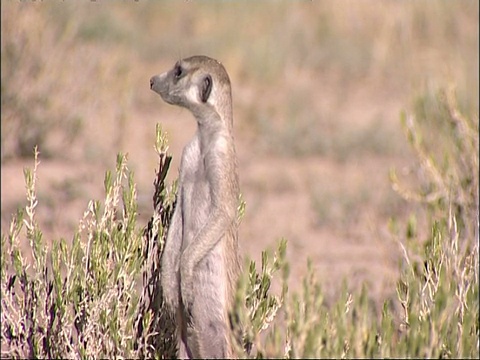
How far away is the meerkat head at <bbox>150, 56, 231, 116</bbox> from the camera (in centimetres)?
372

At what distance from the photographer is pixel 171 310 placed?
12.1 feet

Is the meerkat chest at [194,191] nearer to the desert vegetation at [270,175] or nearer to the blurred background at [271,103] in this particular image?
the desert vegetation at [270,175]

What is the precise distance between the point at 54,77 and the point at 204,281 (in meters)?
5.48

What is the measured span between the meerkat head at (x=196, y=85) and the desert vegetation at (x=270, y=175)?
202 millimetres

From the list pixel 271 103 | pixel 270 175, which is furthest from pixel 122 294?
pixel 271 103

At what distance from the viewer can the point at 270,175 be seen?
977 cm

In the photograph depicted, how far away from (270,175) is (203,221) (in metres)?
6.15

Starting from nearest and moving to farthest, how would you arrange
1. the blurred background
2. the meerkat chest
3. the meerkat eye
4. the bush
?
the bush, the meerkat chest, the meerkat eye, the blurred background

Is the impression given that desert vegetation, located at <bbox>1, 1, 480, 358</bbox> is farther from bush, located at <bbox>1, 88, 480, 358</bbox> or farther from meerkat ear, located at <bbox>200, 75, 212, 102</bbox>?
meerkat ear, located at <bbox>200, 75, 212, 102</bbox>

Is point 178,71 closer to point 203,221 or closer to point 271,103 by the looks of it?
point 203,221

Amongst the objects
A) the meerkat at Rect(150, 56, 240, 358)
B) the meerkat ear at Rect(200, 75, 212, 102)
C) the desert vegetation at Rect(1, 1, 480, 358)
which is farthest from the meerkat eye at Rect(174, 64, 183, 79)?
the desert vegetation at Rect(1, 1, 480, 358)

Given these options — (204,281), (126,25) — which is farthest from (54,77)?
(204,281)

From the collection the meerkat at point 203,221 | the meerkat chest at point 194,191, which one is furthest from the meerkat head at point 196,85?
the meerkat chest at point 194,191

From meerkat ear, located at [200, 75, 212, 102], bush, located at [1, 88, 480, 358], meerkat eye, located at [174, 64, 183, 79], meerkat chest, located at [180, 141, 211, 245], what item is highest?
meerkat eye, located at [174, 64, 183, 79]
